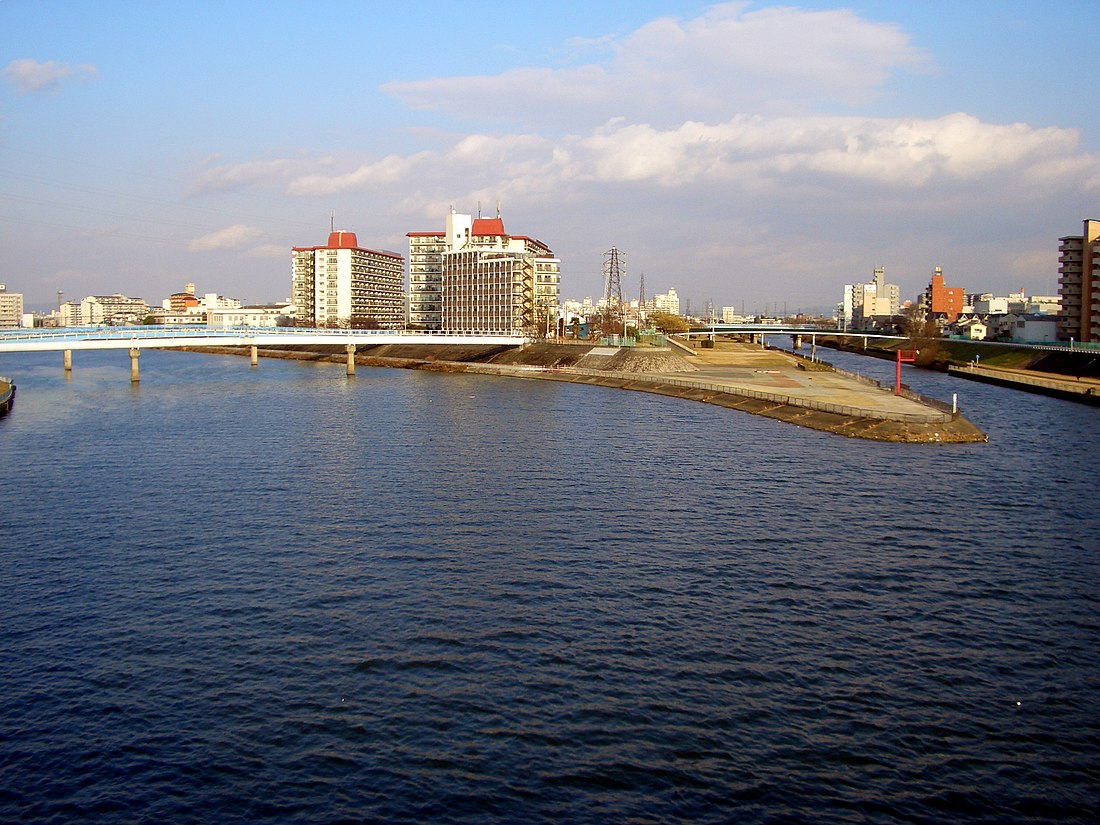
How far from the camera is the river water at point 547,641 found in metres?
12.2

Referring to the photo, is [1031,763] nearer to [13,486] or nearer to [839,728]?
[839,728]

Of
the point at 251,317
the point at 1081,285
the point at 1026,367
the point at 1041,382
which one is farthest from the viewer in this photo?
the point at 251,317

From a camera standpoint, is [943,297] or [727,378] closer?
[727,378]

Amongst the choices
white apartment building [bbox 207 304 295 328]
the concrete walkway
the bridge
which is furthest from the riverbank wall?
white apartment building [bbox 207 304 295 328]

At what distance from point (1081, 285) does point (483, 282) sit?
71396 millimetres

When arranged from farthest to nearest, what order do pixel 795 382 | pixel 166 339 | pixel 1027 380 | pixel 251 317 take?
pixel 251 317
pixel 166 339
pixel 1027 380
pixel 795 382

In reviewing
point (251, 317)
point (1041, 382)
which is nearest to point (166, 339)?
point (1041, 382)

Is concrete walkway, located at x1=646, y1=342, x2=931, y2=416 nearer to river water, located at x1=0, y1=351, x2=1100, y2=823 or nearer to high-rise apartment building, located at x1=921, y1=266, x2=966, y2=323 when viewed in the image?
river water, located at x1=0, y1=351, x2=1100, y2=823

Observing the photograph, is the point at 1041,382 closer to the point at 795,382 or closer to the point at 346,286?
the point at 795,382

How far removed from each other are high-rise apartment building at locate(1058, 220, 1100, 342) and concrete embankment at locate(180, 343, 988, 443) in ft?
101

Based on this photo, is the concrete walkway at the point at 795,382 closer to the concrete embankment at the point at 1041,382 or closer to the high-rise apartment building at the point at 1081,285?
the concrete embankment at the point at 1041,382

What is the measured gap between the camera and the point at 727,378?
68.9 m

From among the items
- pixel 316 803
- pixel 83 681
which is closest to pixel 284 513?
pixel 83 681

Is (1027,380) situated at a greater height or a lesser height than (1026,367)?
lesser
